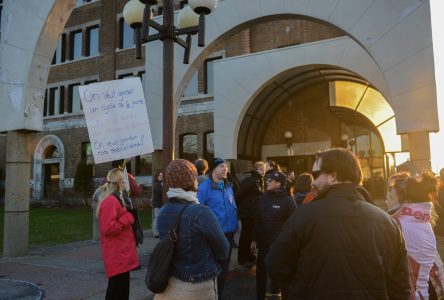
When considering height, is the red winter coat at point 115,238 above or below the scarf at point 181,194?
below

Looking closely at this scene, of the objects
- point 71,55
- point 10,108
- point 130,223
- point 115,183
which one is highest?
point 71,55

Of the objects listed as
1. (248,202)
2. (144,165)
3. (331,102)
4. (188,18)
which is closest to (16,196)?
(248,202)

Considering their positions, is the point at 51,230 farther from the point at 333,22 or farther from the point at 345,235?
the point at 345,235

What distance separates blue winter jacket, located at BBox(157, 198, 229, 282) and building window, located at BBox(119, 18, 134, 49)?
80.0ft

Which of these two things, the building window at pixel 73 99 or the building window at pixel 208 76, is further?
the building window at pixel 73 99

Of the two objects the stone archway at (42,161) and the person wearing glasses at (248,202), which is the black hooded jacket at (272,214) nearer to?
the person wearing glasses at (248,202)

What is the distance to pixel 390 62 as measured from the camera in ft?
23.3

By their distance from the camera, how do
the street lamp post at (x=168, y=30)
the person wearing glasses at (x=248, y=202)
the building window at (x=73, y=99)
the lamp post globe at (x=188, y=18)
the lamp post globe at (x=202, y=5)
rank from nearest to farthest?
the street lamp post at (x=168, y=30) → the lamp post globe at (x=202, y=5) → the lamp post globe at (x=188, y=18) → the person wearing glasses at (x=248, y=202) → the building window at (x=73, y=99)

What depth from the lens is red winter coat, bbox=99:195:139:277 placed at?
14.3 ft

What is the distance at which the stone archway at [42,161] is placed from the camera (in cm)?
2703

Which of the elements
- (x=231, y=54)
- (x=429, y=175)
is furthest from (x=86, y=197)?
(x=429, y=175)

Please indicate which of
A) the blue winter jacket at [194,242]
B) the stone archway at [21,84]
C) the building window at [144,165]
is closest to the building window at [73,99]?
the building window at [144,165]

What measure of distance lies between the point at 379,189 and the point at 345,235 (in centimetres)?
1809

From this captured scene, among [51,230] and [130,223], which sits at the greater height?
[130,223]
